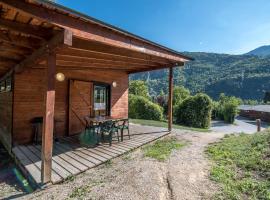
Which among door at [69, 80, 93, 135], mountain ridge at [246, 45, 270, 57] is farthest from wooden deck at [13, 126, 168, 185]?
mountain ridge at [246, 45, 270, 57]

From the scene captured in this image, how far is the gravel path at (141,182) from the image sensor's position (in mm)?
2617

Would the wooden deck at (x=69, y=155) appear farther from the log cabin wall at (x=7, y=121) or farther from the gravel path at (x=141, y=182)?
the log cabin wall at (x=7, y=121)

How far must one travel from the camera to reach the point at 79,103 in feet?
21.9

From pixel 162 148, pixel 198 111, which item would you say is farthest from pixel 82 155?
pixel 198 111

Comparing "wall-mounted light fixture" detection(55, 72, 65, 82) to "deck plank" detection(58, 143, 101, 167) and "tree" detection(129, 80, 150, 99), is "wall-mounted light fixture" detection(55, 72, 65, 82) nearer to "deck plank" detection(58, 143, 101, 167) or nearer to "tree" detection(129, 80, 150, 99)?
"deck plank" detection(58, 143, 101, 167)

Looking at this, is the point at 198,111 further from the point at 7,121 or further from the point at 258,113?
the point at 258,113

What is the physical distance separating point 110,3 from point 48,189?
9.87 metres

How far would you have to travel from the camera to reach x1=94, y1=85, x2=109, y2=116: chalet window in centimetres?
731

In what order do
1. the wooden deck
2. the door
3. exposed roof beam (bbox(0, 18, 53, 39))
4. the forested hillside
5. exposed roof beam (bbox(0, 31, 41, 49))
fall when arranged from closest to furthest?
exposed roof beam (bbox(0, 18, 53, 39)), exposed roof beam (bbox(0, 31, 41, 49)), the wooden deck, the door, the forested hillside

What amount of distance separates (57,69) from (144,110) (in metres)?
8.80

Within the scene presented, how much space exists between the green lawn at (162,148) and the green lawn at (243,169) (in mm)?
911

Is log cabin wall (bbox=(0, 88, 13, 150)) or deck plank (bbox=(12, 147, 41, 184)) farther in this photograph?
log cabin wall (bbox=(0, 88, 13, 150))

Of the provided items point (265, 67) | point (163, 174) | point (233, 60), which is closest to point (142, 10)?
point (163, 174)

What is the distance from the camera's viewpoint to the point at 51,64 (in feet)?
10.1
